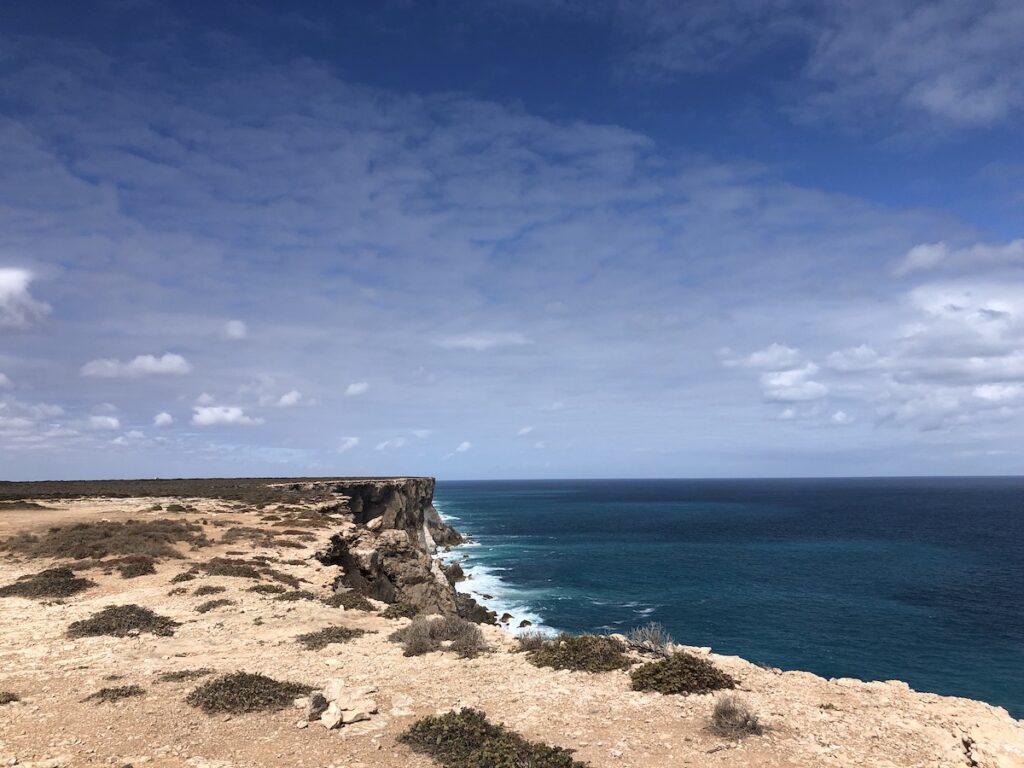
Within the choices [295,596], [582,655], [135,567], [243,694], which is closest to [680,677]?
[582,655]

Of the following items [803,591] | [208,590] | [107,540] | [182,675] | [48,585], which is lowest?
[803,591]

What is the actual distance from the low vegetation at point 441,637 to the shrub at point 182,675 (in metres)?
4.90

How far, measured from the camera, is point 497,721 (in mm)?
11562

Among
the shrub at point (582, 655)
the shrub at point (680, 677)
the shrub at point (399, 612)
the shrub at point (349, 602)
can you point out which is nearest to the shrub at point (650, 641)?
the shrub at point (582, 655)

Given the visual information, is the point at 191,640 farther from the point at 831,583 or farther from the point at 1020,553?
the point at 1020,553

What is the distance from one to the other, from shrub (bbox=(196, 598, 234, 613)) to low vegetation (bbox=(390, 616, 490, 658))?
23.1 ft

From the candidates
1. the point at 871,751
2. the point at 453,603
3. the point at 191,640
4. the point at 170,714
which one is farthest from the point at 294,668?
the point at 453,603

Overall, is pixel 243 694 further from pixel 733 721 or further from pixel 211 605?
pixel 733 721

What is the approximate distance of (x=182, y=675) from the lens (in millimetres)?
13680

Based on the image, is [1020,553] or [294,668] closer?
[294,668]

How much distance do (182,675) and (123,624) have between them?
552 centimetres

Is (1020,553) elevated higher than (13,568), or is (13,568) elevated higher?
(13,568)

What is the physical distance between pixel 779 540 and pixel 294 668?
346 ft

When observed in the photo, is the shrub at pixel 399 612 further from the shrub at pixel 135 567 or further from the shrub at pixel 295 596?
the shrub at pixel 135 567
